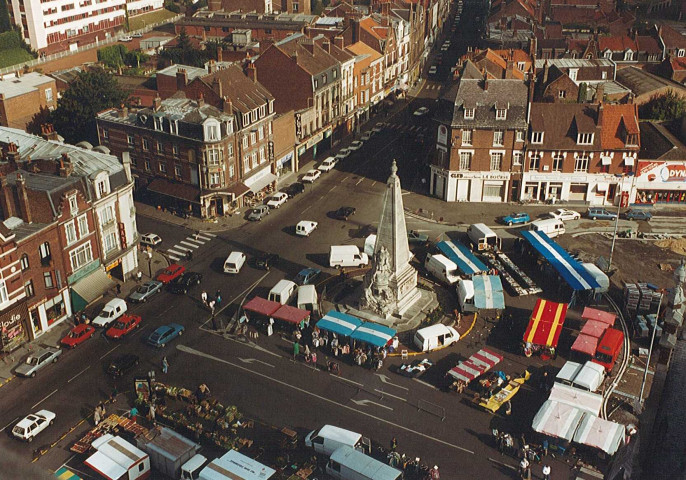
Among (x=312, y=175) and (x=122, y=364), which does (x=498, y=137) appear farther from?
(x=122, y=364)

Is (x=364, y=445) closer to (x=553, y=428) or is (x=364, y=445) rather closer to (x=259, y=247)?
(x=553, y=428)

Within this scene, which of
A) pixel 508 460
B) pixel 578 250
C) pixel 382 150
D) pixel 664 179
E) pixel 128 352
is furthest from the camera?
pixel 382 150

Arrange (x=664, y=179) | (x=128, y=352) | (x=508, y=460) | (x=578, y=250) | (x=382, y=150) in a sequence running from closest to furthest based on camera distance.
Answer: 1. (x=508, y=460)
2. (x=128, y=352)
3. (x=578, y=250)
4. (x=664, y=179)
5. (x=382, y=150)

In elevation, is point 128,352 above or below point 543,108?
below

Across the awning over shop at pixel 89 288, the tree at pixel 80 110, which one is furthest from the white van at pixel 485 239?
the tree at pixel 80 110

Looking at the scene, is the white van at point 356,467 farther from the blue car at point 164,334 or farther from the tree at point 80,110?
the tree at point 80,110

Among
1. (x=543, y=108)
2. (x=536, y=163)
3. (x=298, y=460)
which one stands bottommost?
(x=298, y=460)

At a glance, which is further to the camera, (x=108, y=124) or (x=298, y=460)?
(x=108, y=124)

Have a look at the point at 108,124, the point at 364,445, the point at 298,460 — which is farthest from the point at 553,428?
the point at 108,124
